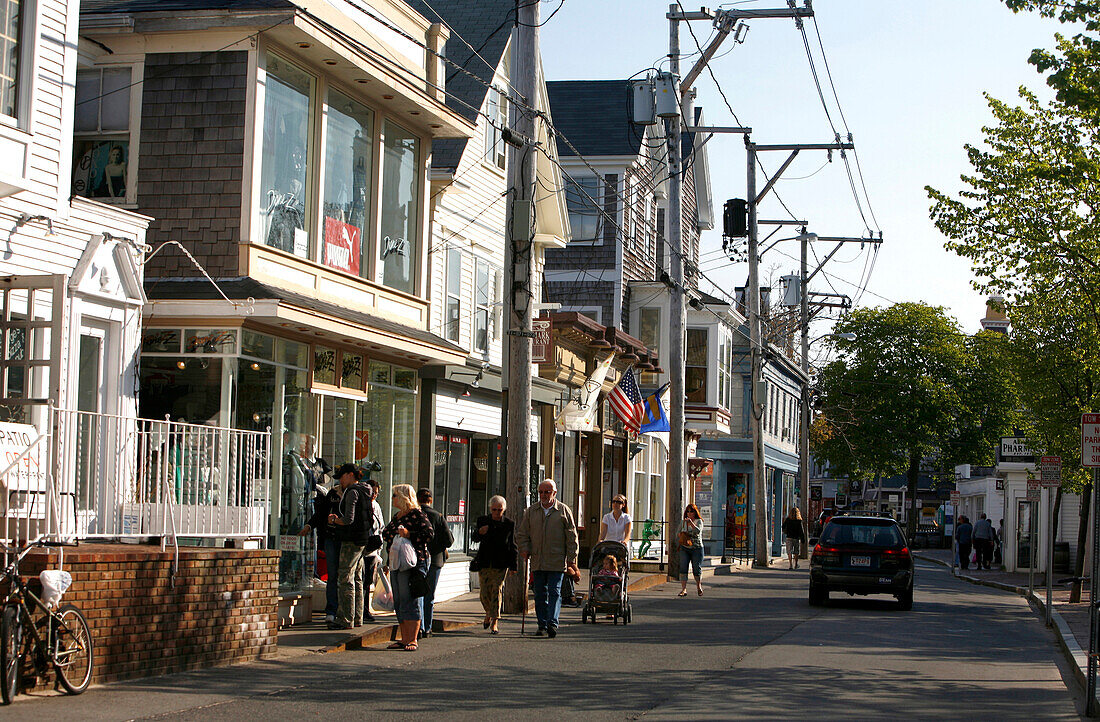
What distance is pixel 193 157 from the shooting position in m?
15.9

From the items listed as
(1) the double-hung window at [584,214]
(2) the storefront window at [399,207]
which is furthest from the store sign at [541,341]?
(1) the double-hung window at [584,214]

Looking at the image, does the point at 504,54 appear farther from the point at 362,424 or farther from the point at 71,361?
the point at 71,361

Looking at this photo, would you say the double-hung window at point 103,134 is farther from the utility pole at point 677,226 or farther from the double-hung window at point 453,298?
the utility pole at point 677,226

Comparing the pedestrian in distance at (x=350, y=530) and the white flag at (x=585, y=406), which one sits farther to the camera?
the white flag at (x=585, y=406)

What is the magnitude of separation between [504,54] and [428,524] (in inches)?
486

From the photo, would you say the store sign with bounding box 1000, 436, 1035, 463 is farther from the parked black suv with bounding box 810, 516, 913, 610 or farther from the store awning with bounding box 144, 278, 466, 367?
the store awning with bounding box 144, 278, 466, 367

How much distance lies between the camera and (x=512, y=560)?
16078 millimetres

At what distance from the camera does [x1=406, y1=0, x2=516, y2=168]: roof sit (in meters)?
22.3

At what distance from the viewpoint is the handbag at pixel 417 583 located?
46.2ft

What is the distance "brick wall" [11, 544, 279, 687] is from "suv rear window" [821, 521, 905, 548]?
12476 mm

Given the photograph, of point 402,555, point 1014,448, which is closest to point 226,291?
point 402,555

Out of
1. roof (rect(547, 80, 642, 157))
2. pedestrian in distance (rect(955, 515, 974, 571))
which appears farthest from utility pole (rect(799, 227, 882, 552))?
roof (rect(547, 80, 642, 157))

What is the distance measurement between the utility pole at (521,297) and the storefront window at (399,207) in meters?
1.95

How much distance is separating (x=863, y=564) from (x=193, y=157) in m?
13.3
